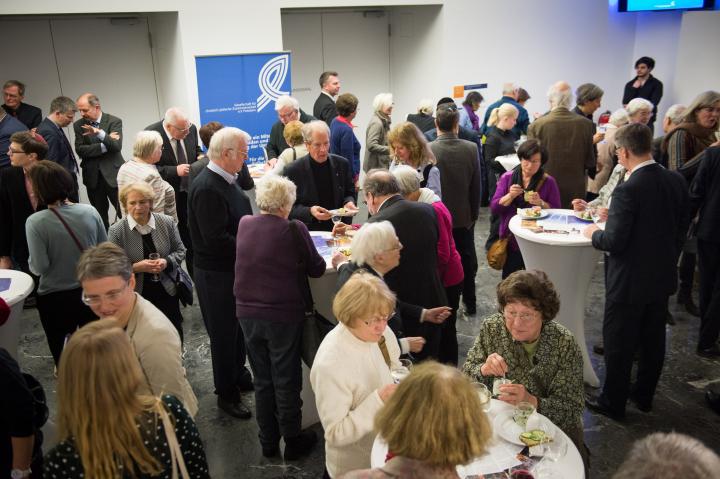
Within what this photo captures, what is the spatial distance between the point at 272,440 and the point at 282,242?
1.23 m

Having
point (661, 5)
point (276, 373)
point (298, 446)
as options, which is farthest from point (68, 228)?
point (661, 5)

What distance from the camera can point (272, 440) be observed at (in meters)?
3.47

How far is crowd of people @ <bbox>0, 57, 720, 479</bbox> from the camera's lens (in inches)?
67.6

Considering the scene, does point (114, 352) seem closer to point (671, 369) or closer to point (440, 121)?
point (440, 121)

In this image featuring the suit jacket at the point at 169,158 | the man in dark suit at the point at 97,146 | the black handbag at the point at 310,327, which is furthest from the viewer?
the man in dark suit at the point at 97,146

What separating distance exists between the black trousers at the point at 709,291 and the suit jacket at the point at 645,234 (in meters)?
1.13

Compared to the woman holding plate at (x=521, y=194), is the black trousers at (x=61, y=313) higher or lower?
lower

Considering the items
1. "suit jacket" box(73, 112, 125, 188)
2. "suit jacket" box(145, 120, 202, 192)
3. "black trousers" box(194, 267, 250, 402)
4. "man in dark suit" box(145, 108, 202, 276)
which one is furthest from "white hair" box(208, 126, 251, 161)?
"suit jacket" box(73, 112, 125, 188)

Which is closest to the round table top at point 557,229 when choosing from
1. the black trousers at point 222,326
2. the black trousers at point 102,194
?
the black trousers at point 222,326

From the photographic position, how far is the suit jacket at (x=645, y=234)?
3229 mm

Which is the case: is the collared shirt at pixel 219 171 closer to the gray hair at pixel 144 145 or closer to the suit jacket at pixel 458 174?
the gray hair at pixel 144 145

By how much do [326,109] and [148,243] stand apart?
400cm

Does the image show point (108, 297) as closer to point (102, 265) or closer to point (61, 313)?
point (102, 265)

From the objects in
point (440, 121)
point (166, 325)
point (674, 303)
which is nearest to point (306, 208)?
point (440, 121)
